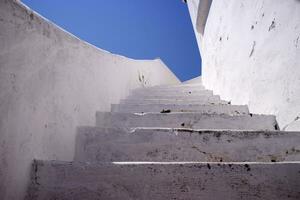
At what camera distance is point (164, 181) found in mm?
1025

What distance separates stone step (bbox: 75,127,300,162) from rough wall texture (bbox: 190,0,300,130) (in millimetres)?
213

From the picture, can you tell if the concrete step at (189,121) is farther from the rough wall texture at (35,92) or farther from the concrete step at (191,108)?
the concrete step at (191,108)

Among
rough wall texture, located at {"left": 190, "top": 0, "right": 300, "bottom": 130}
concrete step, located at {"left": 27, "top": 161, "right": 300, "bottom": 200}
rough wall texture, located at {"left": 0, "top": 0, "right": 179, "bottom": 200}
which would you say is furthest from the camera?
rough wall texture, located at {"left": 190, "top": 0, "right": 300, "bottom": 130}

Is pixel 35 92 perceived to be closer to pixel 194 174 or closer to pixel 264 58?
pixel 194 174

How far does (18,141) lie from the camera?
0.94 m

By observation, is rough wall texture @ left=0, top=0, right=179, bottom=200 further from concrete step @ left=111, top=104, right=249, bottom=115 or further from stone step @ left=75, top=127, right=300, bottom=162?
concrete step @ left=111, top=104, right=249, bottom=115

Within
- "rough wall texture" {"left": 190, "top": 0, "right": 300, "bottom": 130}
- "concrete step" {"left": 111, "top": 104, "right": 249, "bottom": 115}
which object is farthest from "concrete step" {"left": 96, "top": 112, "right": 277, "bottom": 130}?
"concrete step" {"left": 111, "top": 104, "right": 249, "bottom": 115}

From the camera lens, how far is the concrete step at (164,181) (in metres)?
1.00

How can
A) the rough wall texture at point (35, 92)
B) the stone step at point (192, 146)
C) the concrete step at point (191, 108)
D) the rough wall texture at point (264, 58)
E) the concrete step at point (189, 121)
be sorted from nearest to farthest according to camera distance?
the rough wall texture at point (35, 92) → the stone step at point (192, 146) → the rough wall texture at point (264, 58) → the concrete step at point (189, 121) → the concrete step at point (191, 108)

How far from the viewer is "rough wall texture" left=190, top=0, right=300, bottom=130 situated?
150 cm

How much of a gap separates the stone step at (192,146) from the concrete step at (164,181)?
10.1 inches

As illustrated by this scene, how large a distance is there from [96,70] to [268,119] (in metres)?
1.11

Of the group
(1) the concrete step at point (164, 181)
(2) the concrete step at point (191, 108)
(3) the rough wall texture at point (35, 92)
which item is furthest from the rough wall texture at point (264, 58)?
(3) the rough wall texture at point (35, 92)

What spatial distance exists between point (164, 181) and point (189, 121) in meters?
0.74
